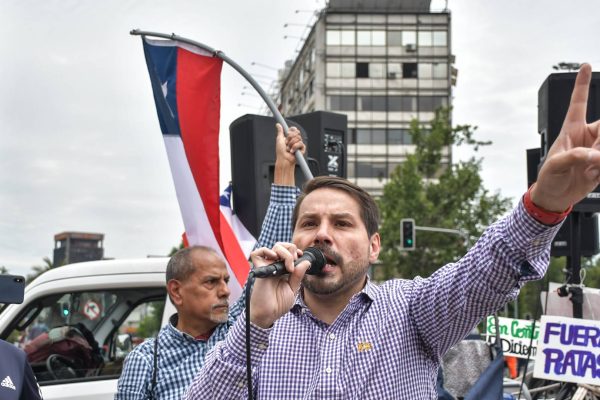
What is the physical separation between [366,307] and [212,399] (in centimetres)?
56

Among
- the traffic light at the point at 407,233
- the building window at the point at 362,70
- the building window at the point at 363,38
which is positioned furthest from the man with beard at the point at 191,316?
the building window at the point at 363,38

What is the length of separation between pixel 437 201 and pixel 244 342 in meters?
32.7

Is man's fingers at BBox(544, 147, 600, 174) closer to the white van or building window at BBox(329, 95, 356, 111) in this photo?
the white van

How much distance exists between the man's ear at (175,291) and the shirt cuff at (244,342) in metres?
1.38

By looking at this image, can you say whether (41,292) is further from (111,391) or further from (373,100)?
(373,100)

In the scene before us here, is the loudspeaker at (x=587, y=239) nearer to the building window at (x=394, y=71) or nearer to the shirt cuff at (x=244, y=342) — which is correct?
the shirt cuff at (x=244, y=342)

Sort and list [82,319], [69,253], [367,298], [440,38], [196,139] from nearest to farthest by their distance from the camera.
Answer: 1. [367,298]
2. [82,319]
3. [196,139]
4. [69,253]
5. [440,38]

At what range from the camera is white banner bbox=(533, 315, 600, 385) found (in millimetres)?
4211

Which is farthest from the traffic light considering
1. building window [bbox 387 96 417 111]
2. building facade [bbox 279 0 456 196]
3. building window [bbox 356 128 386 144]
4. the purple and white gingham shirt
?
building window [bbox 387 96 417 111]

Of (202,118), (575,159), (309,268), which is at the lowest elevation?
(309,268)

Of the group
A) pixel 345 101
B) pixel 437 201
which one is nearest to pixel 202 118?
pixel 437 201

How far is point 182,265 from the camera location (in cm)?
362

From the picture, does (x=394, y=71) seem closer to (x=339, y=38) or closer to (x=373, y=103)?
(x=373, y=103)

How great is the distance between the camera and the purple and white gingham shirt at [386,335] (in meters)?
2.07
